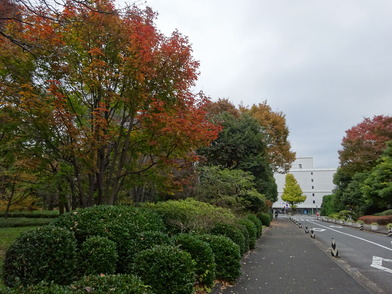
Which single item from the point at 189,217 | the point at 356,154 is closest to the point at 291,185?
the point at 356,154

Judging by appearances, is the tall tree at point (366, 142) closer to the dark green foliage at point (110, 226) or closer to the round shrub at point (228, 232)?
the round shrub at point (228, 232)

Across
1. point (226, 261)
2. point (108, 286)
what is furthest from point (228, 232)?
point (108, 286)

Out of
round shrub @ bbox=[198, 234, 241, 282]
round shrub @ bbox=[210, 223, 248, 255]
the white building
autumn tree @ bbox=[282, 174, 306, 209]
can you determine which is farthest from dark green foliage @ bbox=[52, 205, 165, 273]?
the white building

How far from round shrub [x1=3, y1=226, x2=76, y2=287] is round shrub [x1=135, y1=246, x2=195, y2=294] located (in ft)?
3.32

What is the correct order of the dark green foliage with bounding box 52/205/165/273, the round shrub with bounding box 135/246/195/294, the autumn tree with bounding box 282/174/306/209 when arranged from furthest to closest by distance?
1. the autumn tree with bounding box 282/174/306/209
2. the dark green foliage with bounding box 52/205/165/273
3. the round shrub with bounding box 135/246/195/294

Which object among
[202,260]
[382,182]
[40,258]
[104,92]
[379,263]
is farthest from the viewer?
[382,182]

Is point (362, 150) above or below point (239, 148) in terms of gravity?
above

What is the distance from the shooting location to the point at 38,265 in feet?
13.1

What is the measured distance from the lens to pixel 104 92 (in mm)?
7980

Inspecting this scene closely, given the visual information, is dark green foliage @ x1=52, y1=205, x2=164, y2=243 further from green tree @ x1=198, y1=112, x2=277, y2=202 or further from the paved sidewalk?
green tree @ x1=198, y1=112, x2=277, y2=202

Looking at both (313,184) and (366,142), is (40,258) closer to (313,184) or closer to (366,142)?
(366,142)

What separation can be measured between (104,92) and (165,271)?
17.8 ft

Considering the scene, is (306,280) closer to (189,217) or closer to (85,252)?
(189,217)

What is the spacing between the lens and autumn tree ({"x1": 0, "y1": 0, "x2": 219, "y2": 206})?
709 cm
